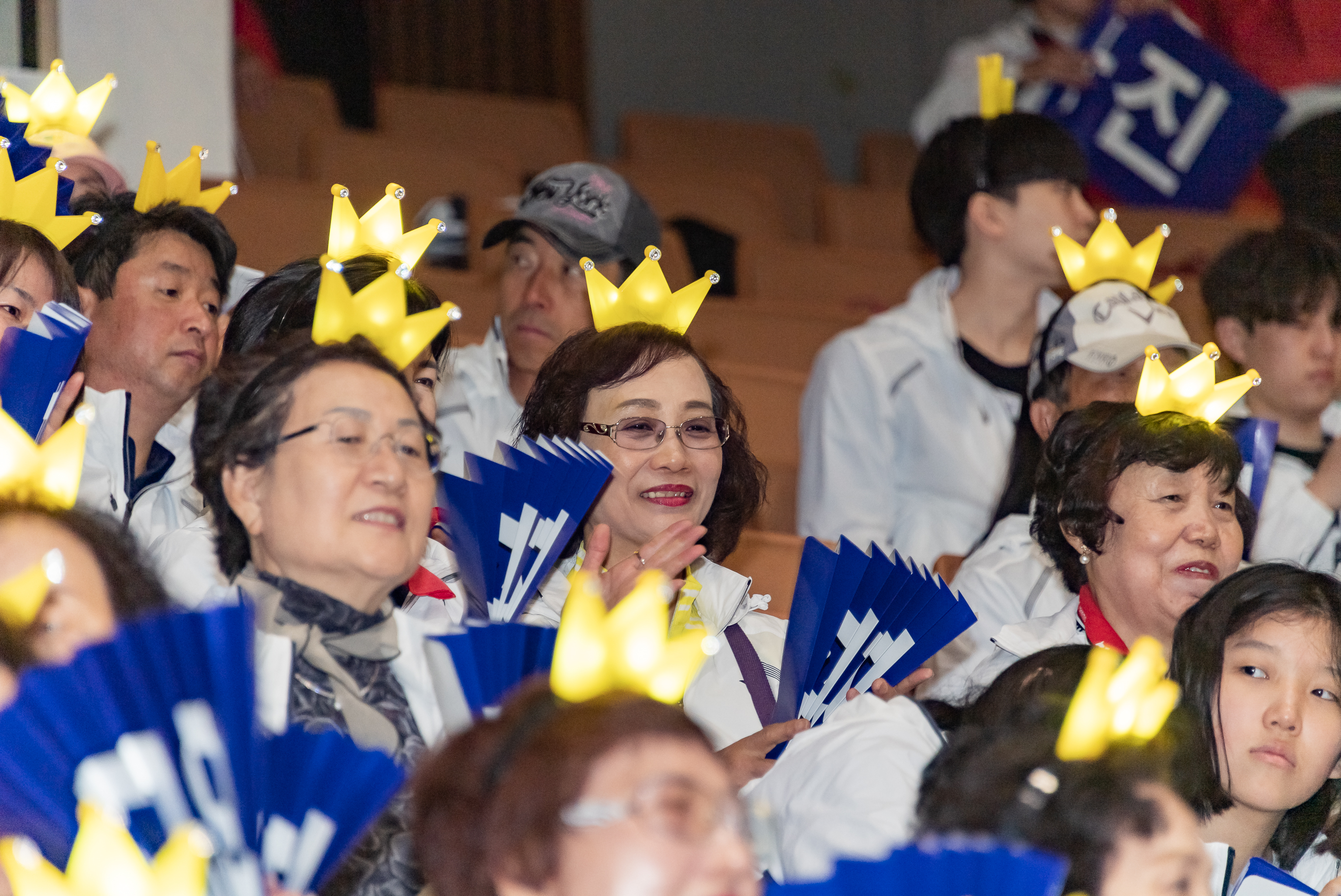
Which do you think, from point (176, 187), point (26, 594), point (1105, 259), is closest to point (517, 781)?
point (26, 594)

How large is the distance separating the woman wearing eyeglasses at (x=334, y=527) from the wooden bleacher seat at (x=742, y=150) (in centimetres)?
437

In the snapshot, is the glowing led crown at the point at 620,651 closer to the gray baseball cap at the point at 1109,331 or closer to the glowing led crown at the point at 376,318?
the glowing led crown at the point at 376,318

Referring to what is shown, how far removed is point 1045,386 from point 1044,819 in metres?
1.91

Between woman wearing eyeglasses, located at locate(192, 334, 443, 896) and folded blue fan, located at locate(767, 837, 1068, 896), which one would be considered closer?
folded blue fan, located at locate(767, 837, 1068, 896)

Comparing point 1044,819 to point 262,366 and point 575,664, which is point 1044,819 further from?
Result: point 262,366

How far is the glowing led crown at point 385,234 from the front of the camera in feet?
7.90

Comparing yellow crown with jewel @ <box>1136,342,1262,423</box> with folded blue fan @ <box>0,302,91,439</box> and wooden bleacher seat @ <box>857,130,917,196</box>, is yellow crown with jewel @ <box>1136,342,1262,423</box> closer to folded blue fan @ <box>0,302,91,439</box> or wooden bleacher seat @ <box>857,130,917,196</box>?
folded blue fan @ <box>0,302,91,439</box>

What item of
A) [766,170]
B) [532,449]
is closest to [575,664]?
[532,449]

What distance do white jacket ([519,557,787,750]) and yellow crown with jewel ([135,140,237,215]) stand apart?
1008 mm

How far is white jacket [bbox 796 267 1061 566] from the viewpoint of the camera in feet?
11.9

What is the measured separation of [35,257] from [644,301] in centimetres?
97

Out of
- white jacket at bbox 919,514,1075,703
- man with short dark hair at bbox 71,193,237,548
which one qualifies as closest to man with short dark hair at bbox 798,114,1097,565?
white jacket at bbox 919,514,1075,703

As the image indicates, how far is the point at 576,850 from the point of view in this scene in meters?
1.27

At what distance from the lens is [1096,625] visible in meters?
2.60
